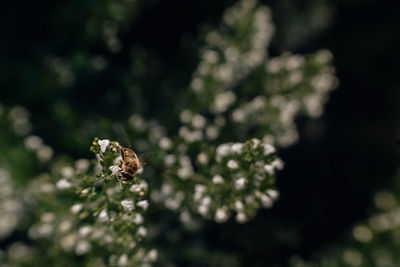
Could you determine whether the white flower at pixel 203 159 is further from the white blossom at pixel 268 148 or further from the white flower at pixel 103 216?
the white flower at pixel 103 216

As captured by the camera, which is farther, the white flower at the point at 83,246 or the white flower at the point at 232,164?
the white flower at the point at 83,246

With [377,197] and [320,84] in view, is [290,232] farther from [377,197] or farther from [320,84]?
A: [320,84]

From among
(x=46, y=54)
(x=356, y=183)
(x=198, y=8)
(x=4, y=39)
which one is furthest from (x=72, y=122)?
(x=356, y=183)

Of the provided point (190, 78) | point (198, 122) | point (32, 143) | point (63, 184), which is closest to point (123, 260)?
point (63, 184)

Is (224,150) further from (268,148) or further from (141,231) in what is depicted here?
(141,231)

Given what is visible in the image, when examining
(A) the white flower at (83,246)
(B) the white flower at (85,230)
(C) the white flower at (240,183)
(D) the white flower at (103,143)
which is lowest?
(C) the white flower at (240,183)

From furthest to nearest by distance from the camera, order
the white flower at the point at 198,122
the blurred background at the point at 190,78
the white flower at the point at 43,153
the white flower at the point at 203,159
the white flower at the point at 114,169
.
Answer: the blurred background at the point at 190,78
the white flower at the point at 43,153
the white flower at the point at 198,122
the white flower at the point at 203,159
the white flower at the point at 114,169

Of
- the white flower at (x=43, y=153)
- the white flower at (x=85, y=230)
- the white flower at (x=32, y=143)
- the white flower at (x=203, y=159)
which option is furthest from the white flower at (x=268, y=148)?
the white flower at (x=32, y=143)

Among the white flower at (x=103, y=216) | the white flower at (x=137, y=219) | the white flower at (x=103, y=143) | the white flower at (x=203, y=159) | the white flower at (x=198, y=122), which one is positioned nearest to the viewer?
the white flower at (x=103, y=143)
